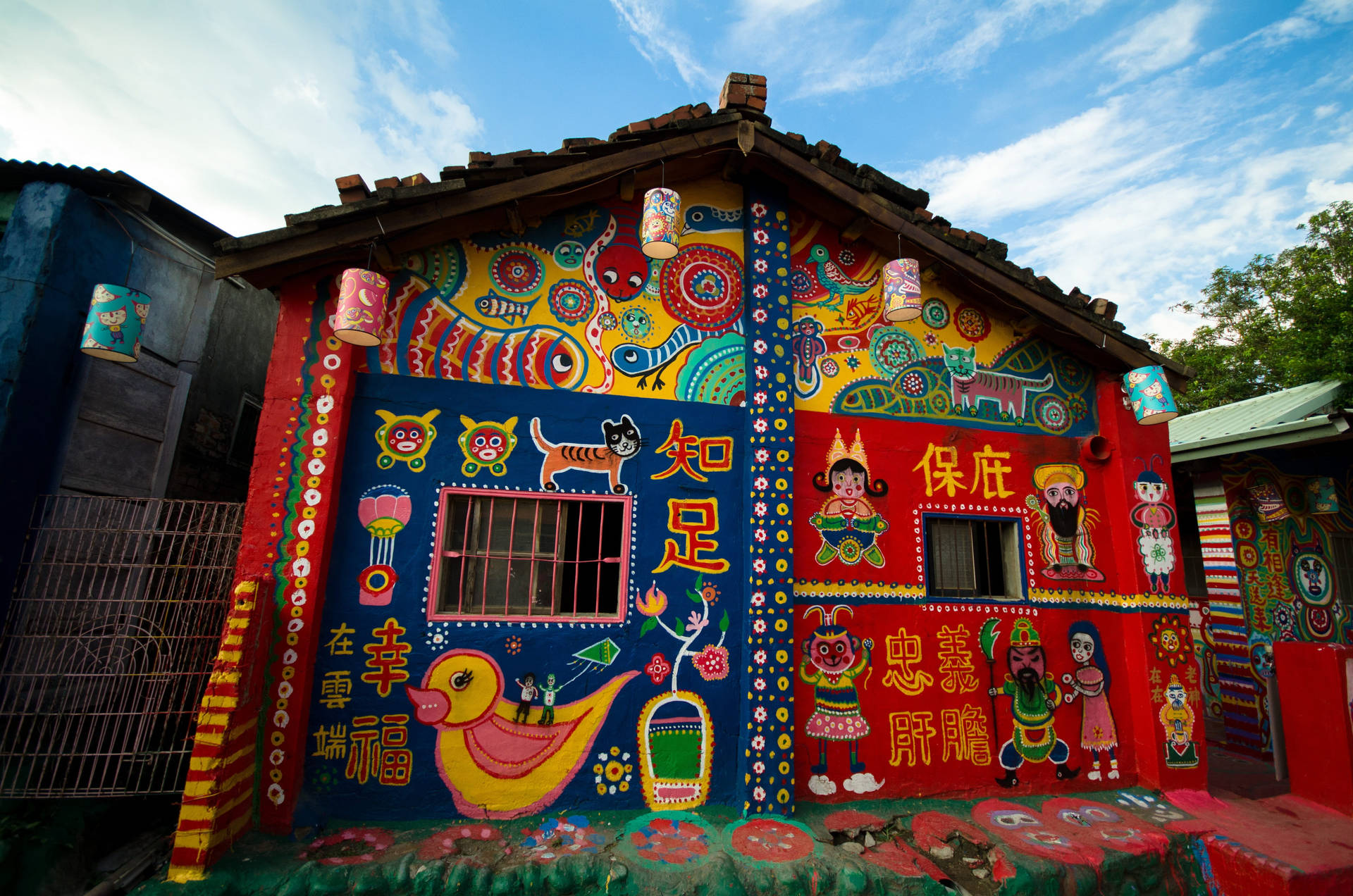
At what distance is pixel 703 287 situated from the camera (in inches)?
217

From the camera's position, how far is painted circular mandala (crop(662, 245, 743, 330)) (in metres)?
5.42

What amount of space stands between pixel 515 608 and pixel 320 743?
1510 millimetres

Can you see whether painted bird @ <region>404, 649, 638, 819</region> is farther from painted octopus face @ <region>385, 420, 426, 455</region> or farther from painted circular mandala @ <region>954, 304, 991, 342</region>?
painted circular mandala @ <region>954, 304, 991, 342</region>

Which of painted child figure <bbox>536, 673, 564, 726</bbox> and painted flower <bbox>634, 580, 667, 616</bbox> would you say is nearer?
painted child figure <bbox>536, 673, 564, 726</bbox>

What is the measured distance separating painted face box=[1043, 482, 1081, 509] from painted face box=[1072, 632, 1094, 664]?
117 centimetres

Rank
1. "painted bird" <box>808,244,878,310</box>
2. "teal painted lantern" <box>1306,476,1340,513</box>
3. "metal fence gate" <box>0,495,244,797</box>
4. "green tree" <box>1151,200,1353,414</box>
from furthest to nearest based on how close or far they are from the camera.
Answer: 1. "green tree" <box>1151,200,1353,414</box>
2. "teal painted lantern" <box>1306,476,1340,513</box>
3. "painted bird" <box>808,244,878,310</box>
4. "metal fence gate" <box>0,495,244,797</box>

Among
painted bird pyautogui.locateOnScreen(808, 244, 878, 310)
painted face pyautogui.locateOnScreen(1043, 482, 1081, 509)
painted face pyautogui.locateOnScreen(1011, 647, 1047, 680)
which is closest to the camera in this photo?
painted face pyautogui.locateOnScreen(1011, 647, 1047, 680)

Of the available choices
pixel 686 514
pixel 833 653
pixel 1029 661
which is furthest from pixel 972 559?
pixel 686 514

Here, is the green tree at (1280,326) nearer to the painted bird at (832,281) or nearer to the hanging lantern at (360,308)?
the painted bird at (832,281)

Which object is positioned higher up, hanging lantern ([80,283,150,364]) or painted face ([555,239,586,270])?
painted face ([555,239,586,270])

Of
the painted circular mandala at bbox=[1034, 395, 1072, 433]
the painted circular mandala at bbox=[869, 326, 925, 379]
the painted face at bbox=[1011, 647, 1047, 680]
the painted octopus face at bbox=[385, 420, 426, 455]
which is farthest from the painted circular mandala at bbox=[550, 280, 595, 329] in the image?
the painted face at bbox=[1011, 647, 1047, 680]

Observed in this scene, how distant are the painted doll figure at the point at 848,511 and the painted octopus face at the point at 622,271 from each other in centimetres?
215

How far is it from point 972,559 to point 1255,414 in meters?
5.73

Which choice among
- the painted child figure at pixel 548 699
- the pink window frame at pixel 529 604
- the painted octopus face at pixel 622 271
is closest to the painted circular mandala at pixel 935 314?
the painted octopus face at pixel 622 271
